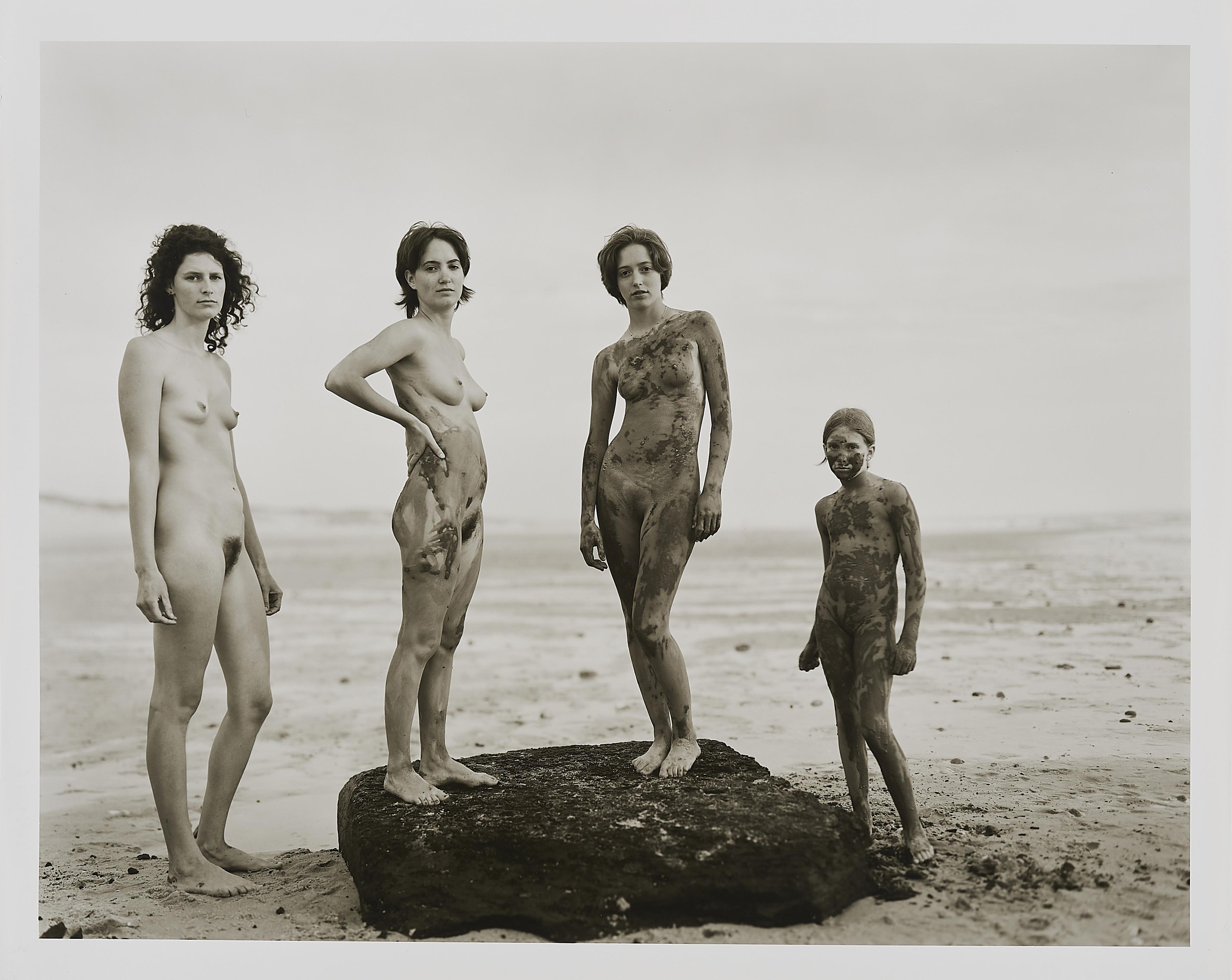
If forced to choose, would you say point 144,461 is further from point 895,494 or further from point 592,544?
point 895,494

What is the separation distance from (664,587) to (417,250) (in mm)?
1911

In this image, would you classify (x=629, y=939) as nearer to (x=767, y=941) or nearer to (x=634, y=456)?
(x=767, y=941)

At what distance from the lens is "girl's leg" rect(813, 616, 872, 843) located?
514 centimetres

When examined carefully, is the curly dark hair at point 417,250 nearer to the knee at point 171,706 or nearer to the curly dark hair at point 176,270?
the curly dark hair at point 176,270

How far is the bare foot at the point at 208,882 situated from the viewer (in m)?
5.14

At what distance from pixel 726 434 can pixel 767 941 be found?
2.20m

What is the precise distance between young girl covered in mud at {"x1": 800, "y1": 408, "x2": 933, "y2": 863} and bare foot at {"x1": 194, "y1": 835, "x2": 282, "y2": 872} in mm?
2778

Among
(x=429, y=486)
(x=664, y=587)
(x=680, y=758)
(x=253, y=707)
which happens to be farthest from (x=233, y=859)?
(x=664, y=587)


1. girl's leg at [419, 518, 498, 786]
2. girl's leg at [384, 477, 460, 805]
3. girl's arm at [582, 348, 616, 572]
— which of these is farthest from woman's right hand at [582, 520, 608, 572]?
girl's leg at [384, 477, 460, 805]

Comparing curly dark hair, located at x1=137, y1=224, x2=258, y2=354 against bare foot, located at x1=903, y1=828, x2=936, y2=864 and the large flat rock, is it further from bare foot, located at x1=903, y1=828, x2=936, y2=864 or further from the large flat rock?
bare foot, located at x1=903, y1=828, x2=936, y2=864

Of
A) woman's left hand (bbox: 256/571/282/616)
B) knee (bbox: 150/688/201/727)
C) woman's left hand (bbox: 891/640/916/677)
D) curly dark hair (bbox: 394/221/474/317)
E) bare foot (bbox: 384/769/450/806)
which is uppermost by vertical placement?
curly dark hair (bbox: 394/221/474/317)

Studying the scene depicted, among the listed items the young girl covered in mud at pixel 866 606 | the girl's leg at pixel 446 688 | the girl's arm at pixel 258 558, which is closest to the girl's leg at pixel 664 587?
the young girl covered in mud at pixel 866 606

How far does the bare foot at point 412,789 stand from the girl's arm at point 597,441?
49.3 inches

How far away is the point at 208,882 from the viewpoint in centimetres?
517
